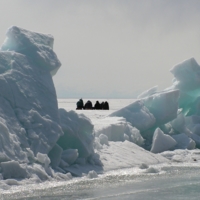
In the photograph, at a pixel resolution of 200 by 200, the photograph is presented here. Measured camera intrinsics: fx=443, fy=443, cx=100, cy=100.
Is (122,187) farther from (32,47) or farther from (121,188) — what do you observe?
(32,47)

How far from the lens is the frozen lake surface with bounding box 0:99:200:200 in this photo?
21.9ft

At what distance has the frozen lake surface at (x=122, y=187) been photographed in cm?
668

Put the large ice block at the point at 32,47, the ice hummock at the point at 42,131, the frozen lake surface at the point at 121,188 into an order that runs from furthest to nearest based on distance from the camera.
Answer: the large ice block at the point at 32,47 < the ice hummock at the point at 42,131 < the frozen lake surface at the point at 121,188

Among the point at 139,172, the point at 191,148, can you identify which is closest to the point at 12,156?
the point at 139,172

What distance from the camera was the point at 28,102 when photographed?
869 centimetres

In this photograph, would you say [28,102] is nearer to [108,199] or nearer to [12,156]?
[12,156]

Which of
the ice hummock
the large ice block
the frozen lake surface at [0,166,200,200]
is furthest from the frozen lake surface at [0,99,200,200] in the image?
the large ice block

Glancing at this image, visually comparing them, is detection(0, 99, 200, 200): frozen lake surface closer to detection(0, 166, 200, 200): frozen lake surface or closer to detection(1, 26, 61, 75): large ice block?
detection(0, 166, 200, 200): frozen lake surface

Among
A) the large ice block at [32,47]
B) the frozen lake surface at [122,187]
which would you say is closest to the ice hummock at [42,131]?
the large ice block at [32,47]

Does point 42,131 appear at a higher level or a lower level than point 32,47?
lower

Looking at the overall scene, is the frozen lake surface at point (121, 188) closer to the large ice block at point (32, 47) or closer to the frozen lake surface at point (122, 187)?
the frozen lake surface at point (122, 187)

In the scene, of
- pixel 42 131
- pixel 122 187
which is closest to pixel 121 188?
pixel 122 187

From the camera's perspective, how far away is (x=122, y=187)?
7562 millimetres

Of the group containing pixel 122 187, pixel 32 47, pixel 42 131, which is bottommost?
pixel 122 187
